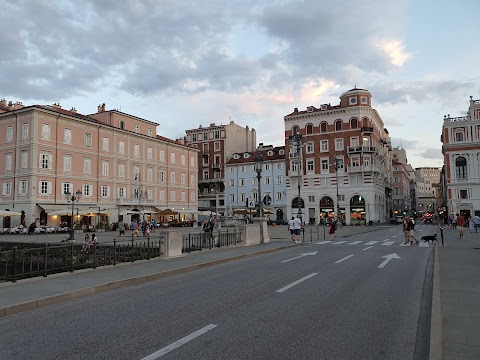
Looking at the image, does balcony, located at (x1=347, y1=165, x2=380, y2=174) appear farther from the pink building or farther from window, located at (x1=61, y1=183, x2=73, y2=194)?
window, located at (x1=61, y1=183, x2=73, y2=194)

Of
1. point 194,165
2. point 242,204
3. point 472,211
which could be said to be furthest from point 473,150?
point 194,165

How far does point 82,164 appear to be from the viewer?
50.4m

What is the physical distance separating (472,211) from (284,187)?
32.7m

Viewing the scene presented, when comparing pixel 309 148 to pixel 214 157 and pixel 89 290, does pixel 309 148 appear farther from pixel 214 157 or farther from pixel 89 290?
pixel 89 290

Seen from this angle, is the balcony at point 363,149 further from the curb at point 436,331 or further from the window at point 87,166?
the curb at point 436,331

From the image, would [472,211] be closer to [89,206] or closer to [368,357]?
[89,206]

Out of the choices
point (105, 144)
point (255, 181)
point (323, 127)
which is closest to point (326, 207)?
point (323, 127)

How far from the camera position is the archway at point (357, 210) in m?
68.5

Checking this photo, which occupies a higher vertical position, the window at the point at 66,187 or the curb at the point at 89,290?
the window at the point at 66,187

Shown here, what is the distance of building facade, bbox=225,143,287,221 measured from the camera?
3110 inches

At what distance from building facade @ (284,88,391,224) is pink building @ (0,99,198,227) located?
76.5ft

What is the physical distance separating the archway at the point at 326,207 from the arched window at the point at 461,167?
21814mm

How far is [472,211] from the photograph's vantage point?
65500 millimetres

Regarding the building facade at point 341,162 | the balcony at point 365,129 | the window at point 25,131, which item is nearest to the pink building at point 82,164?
the window at point 25,131
